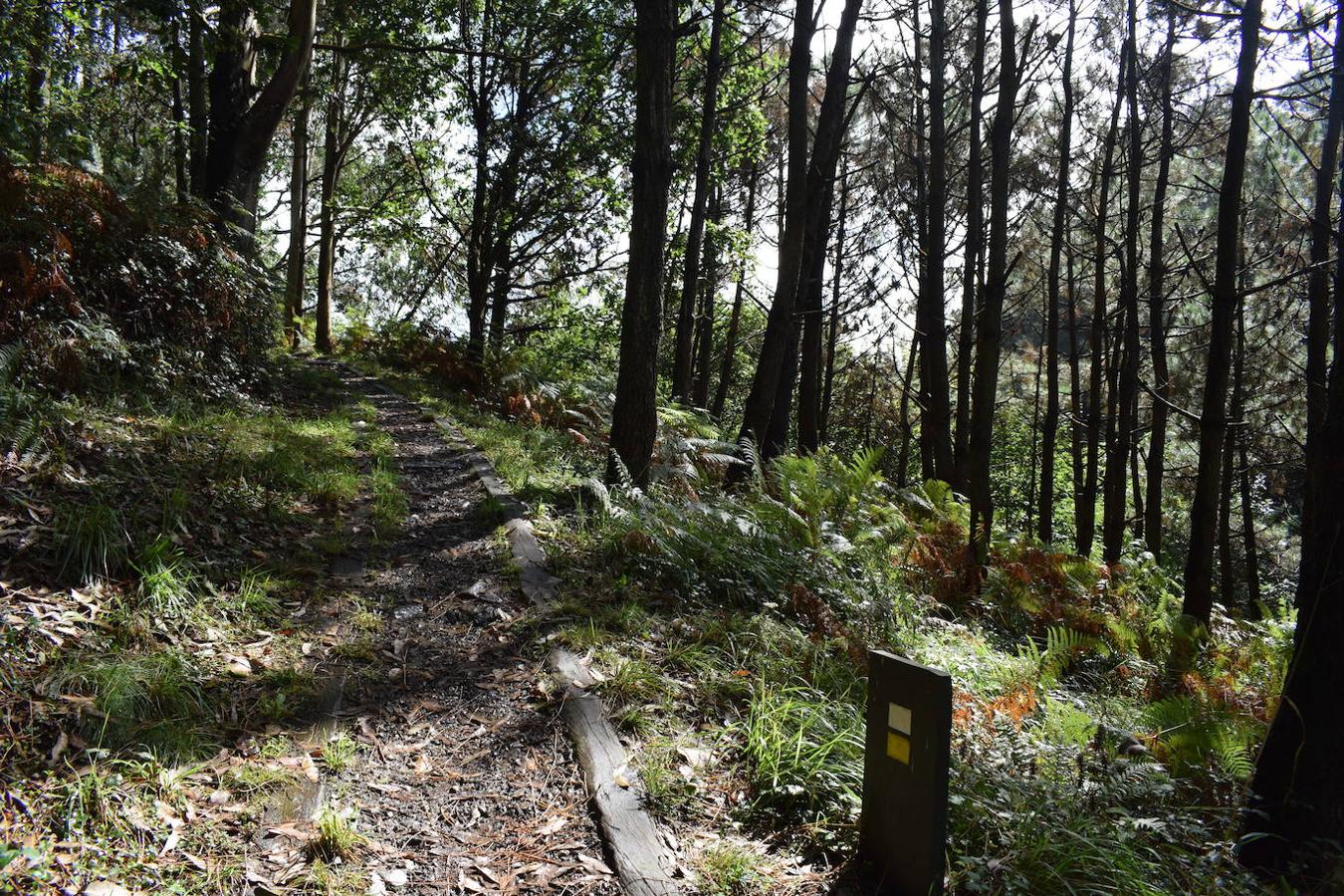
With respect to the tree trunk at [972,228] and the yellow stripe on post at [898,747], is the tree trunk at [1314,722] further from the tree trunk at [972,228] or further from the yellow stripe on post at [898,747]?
the tree trunk at [972,228]

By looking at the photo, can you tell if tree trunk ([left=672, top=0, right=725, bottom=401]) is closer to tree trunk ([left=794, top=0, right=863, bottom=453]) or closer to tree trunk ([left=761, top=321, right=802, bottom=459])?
tree trunk ([left=794, top=0, right=863, bottom=453])

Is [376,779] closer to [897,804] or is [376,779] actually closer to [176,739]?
[176,739]

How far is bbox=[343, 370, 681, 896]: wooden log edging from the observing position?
95.0 inches

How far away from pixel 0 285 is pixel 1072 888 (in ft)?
22.0

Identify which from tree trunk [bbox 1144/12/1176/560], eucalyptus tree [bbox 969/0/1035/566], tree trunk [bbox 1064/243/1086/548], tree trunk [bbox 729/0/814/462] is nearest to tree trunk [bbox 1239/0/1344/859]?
eucalyptus tree [bbox 969/0/1035/566]

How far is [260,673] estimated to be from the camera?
3.27m

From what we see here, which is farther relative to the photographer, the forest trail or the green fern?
the green fern

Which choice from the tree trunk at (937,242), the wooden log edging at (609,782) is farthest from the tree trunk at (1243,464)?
the wooden log edging at (609,782)

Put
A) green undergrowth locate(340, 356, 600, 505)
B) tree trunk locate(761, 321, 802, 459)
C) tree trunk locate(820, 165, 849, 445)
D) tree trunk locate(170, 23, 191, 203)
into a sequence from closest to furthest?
1. green undergrowth locate(340, 356, 600, 505)
2. tree trunk locate(170, 23, 191, 203)
3. tree trunk locate(761, 321, 802, 459)
4. tree trunk locate(820, 165, 849, 445)

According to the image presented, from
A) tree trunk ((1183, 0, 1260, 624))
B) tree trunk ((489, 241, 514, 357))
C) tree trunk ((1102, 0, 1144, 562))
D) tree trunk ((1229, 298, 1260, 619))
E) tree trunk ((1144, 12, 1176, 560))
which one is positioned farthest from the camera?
tree trunk ((489, 241, 514, 357))

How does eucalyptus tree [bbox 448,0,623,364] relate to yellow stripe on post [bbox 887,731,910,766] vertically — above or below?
above

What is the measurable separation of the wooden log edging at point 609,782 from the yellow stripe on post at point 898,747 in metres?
0.82

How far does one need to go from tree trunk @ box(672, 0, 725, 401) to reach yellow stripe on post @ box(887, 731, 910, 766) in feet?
30.0

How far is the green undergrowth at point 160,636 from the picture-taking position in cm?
223
